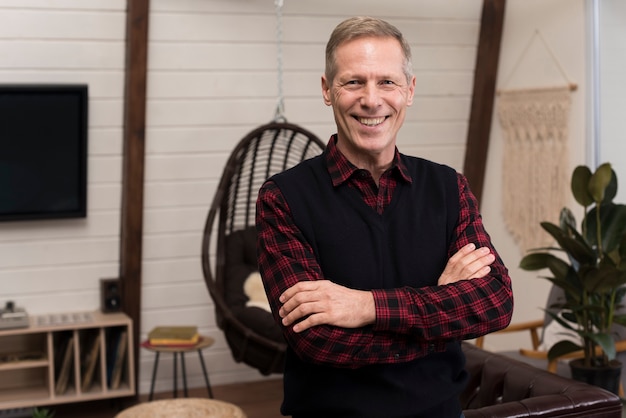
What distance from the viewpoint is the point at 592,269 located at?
3543 millimetres

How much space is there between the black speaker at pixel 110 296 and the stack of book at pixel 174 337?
33 cm

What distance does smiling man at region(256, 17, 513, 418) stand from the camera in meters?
1.85

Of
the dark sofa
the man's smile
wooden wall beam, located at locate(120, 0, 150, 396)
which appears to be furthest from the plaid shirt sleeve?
wooden wall beam, located at locate(120, 0, 150, 396)

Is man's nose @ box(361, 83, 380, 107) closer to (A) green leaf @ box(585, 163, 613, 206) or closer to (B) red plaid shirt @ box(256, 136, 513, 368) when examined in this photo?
(B) red plaid shirt @ box(256, 136, 513, 368)

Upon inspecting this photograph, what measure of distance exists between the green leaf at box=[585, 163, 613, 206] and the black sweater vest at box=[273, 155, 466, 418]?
73.3 inches

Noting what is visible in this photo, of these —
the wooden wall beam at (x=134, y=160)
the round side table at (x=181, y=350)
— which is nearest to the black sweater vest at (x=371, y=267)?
the round side table at (x=181, y=350)

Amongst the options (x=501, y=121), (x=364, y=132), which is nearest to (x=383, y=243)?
(x=364, y=132)

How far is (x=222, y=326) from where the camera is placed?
444 centimetres

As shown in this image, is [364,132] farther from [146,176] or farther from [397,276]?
[146,176]

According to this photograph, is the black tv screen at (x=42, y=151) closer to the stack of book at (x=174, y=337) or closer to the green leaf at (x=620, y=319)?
the stack of book at (x=174, y=337)

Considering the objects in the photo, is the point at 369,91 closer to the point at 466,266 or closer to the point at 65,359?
the point at 466,266

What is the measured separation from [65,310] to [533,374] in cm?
293

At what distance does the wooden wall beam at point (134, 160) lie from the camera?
4.78 meters

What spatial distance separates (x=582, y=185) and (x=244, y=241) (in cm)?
188
